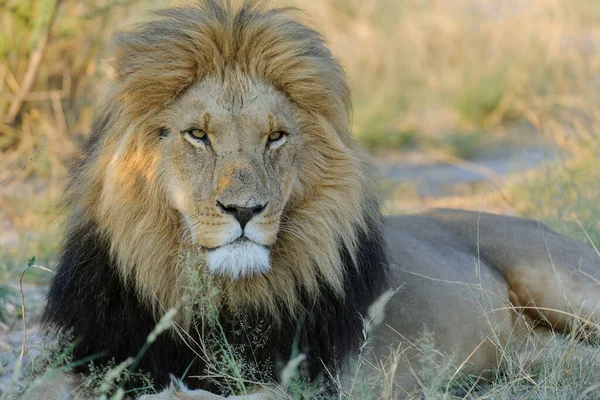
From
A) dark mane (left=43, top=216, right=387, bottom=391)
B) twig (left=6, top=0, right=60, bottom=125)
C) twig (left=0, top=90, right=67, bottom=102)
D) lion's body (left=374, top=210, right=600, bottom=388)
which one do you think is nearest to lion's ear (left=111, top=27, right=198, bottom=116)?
dark mane (left=43, top=216, right=387, bottom=391)

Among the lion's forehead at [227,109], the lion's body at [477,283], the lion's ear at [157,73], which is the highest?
the lion's ear at [157,73]

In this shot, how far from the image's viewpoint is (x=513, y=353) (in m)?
3.64

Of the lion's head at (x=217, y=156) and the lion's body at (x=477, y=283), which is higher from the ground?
the lion's head at (x=217, y=156)

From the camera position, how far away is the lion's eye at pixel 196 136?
Answer: 122 inches

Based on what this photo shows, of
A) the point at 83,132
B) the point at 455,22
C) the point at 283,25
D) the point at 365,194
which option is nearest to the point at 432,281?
the point at 365,194

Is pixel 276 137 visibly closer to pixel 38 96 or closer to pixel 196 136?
pixel 196 136

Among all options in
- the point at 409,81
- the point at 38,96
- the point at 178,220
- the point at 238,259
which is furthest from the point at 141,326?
the point at 409,81

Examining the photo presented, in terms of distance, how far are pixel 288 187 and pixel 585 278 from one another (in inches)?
65.4

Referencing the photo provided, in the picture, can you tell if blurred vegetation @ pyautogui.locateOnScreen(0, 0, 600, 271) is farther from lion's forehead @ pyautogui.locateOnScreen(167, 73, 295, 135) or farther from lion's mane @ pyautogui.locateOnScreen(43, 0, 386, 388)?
lion's forehead @ pyautogui.locateOnScreen(167, 73, 295, 135)

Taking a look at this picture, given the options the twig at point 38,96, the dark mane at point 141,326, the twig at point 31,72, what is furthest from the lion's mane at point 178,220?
the twig at point 38,96

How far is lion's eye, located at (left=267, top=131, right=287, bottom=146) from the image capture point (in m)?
3.16

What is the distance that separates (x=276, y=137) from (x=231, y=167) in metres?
0.27

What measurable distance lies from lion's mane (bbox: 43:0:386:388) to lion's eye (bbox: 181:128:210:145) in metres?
0.13

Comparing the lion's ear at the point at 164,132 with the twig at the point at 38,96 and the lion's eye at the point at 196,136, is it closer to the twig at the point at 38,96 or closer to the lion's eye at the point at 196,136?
the lion's eye at the point at 196,136
